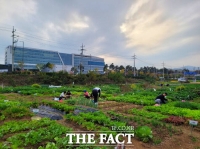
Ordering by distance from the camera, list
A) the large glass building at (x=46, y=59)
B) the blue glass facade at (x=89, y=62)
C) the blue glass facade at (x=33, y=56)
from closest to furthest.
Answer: the blue glass facade at (x=33, y=56), the large glass building at (x=46, y=59), the blue glass facade at (x=89, y=62)

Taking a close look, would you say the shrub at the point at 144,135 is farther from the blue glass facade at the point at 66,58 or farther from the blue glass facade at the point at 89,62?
the blue glass facade at the point at 89,62

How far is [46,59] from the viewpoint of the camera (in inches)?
3607

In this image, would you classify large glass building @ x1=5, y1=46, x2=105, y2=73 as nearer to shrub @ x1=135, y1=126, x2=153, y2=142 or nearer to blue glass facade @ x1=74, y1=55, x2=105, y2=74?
blue glass facade @ x1=74, y1=55, x2=105, y2=74

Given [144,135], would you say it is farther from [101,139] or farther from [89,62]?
[89,62]

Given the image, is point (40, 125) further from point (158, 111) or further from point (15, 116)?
point (158, 111)

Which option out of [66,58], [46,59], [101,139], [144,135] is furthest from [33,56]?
[144,135]

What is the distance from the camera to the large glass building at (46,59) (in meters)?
79.4

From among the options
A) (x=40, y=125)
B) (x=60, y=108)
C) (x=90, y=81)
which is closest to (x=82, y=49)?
(x=90, y=81)

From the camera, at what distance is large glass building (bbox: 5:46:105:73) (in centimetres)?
7945

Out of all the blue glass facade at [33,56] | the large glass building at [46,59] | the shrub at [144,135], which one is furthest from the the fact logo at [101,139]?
the blue glass facade at [33,56]

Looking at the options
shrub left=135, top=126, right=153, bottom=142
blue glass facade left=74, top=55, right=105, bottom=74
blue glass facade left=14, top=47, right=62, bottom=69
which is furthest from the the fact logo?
blue glass facade left=74, top=55, right=105, bottom=74

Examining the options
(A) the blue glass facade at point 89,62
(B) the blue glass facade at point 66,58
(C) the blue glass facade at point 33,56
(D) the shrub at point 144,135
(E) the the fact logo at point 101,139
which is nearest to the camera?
(E) the the fact logo at point 101,139

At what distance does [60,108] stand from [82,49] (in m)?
41.8

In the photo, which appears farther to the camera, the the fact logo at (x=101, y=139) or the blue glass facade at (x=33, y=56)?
the blue glass facade at (x=33, y=56)
